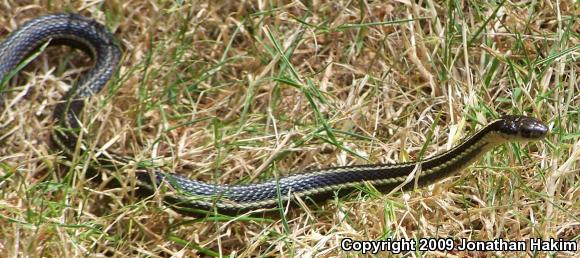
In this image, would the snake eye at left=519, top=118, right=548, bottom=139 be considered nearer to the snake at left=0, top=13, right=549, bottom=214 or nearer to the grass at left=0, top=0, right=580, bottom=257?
the snake at left=0, top=13, right=549, bottom=214

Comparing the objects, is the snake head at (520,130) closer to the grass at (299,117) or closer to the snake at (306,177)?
the snake at (306,177)

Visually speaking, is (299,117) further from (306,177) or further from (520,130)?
(520,130)

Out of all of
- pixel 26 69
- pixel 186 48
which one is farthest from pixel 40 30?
pixel 186 48

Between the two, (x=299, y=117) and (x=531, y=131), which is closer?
(x=531, y=131)

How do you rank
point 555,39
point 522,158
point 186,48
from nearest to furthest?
1. point 522,158
2. point 555,39
3. point 186,48

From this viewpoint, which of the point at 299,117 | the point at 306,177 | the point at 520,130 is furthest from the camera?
the point at 299,117

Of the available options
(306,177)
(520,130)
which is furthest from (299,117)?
(520,130)

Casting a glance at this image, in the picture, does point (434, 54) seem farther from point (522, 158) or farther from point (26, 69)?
point (26, 69)
